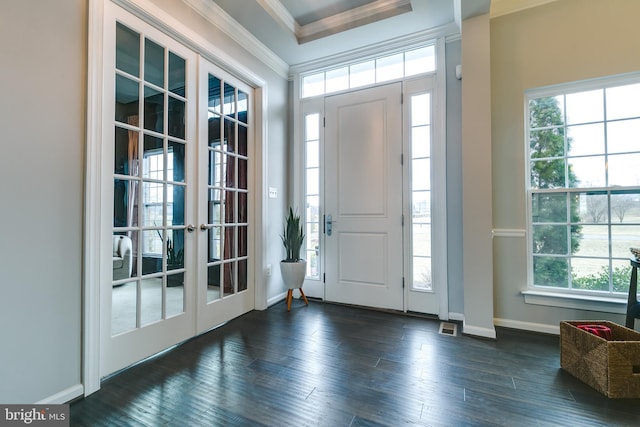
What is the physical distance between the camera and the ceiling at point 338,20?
249cm

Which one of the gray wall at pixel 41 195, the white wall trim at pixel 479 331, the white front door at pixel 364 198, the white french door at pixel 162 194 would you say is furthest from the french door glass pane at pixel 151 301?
the white wall trim at pixel 479 331

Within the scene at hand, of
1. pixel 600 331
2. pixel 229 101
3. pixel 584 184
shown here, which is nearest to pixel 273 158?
pixel 229 101

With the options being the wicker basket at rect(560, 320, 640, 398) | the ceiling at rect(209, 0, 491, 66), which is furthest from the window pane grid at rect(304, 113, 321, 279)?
the wicker basket at rect(560, 320, 640, 398)

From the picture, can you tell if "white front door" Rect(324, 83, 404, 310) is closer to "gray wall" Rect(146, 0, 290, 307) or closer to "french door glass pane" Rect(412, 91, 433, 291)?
"french door glass pane" Rect(412, 91, 433, 291)

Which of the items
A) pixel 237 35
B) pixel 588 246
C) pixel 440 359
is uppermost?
pixel 237 35

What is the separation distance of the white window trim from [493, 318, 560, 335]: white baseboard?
181mm

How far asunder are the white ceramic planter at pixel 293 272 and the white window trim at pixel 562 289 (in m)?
1.88

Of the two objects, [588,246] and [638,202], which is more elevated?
[638,202]

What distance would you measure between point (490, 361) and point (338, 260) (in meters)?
1.68

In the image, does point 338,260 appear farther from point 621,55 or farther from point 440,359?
point 621,55

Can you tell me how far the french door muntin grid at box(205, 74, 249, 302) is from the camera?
2582 millimetres

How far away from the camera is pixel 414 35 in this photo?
2.87 meters

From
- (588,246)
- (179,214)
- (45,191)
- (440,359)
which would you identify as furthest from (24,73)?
(588,246)

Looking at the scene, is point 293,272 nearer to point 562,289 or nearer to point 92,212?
point 92,212
